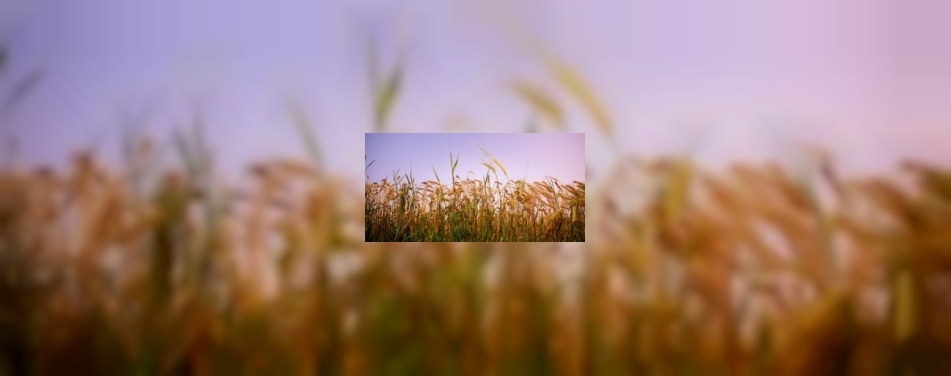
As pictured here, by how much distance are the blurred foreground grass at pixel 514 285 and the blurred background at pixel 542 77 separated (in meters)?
0.11

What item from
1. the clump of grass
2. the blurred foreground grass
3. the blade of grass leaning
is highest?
the blade of grass leaning

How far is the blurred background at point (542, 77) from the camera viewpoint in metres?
2.49

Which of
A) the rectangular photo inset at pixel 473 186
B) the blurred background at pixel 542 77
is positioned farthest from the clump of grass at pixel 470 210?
the blurred background at pixel 542 77

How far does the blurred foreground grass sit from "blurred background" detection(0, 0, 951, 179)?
0.35 ft

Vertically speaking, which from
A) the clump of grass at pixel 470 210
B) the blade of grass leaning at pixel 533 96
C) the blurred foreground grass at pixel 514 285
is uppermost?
the blade of grass leaning at pixel 533 96

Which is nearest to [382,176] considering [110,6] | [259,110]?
[259,110]

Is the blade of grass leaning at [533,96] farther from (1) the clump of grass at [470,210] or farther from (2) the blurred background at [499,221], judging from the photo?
(1) the clump of grass at [470,210]

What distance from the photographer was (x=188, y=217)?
2551 millimetres

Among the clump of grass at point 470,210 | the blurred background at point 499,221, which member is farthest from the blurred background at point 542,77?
the clump of grass at point 470,210

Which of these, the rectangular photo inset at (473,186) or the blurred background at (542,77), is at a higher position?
the blurred background at (542,77)

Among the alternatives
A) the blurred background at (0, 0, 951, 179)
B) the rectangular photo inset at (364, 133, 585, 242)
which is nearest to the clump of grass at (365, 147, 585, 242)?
the rectangular photo inset at (364, 133, 585, 242)

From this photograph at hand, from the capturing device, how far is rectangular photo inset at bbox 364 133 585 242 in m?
2.48

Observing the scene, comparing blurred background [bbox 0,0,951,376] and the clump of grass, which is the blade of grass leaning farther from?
the clump of grass

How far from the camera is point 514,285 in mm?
2492
